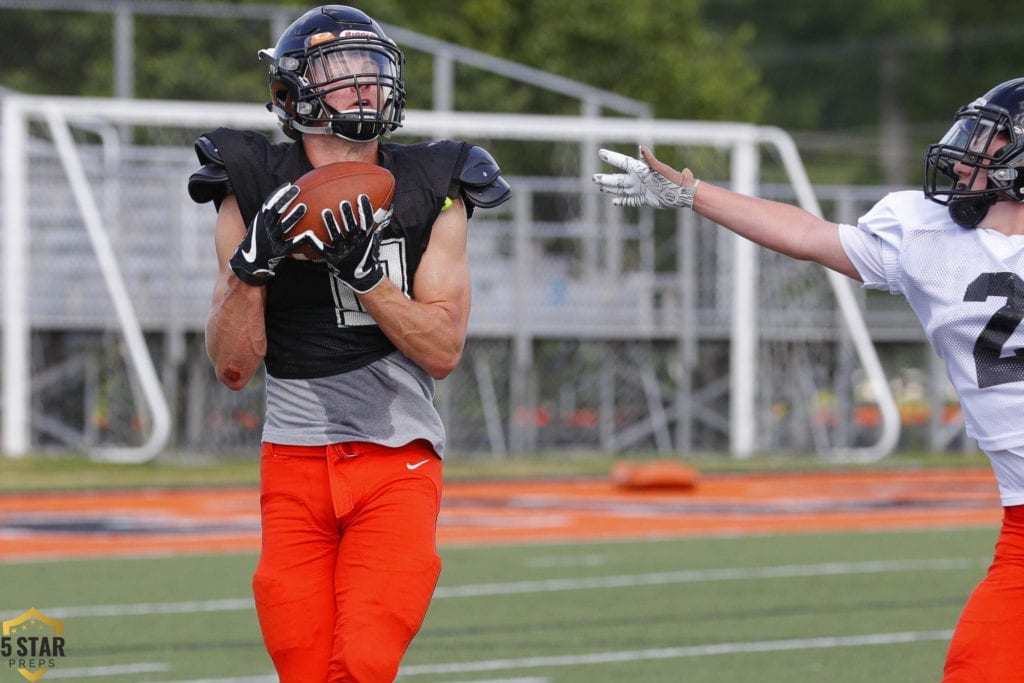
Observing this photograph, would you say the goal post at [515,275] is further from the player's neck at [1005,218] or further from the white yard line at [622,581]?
the player's neck at [1005,218]

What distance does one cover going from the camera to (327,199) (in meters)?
3.56

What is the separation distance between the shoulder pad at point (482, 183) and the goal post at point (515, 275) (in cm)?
969

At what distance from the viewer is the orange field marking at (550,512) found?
993 centimetres

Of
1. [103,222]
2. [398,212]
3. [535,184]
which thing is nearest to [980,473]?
[535,184]

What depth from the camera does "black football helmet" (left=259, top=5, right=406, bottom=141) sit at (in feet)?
12.4

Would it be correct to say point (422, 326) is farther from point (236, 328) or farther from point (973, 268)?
point (973, 268)

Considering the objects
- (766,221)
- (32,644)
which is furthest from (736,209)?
(32,644)

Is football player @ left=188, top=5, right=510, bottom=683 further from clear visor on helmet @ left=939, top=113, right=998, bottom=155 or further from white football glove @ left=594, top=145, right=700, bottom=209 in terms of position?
clear visor on helmet @ left=939, top=113, right=998, bottom=155

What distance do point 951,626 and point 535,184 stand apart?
30.1 feet

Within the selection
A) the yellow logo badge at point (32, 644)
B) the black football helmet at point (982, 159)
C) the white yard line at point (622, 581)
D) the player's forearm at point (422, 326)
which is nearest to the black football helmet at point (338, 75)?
the player's forearm at point (422, 326)

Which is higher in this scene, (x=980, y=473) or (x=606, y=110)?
(x=606, y=110)

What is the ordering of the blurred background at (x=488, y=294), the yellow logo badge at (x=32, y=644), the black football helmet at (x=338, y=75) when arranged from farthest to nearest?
the blurred background at (x=488, y=294)
the yellow logo badge at (x=32, y=644)
the black football helmet at (x=338, y=75)

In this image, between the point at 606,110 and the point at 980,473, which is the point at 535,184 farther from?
the point at 606,110

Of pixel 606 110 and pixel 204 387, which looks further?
pixel 606 110
